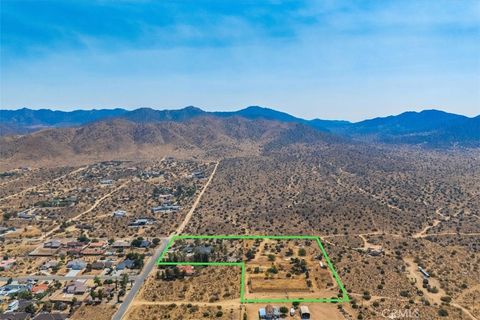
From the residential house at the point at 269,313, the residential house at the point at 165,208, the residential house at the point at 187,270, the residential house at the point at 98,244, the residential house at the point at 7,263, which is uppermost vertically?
the residential house at the point at 165,208

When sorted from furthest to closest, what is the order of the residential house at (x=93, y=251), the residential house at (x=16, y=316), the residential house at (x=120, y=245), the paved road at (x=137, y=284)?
the residential house at (x=120, y=245) → the residential house at (x=93, y=251) → the paved road at (x=137, y=284) → the residential house at (x=16, y=316)

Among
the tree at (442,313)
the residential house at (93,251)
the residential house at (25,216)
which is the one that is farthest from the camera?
the residential house at (25,216)

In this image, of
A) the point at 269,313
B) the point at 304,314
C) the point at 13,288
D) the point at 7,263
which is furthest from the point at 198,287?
the point at 7,263

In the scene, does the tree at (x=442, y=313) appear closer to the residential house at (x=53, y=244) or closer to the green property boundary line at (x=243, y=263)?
the green property boundary line at (x=243, y=263)

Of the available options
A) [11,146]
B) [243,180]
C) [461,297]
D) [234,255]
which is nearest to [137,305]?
[234,255]

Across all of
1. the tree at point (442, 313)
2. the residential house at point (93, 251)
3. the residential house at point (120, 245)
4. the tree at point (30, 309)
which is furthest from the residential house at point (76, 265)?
the tree at point (442, 313)

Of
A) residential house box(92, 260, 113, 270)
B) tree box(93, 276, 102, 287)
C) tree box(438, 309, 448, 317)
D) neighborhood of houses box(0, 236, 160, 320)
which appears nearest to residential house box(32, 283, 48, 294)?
neighborhood of houses box(0, 236, 160, 320)

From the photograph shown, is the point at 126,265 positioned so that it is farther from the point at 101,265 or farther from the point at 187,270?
the point at 187,270

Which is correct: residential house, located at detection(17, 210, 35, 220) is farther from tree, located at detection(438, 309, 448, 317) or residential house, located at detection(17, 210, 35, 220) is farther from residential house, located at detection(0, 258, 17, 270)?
tree, located at detection(438, 309, 448, 317)
